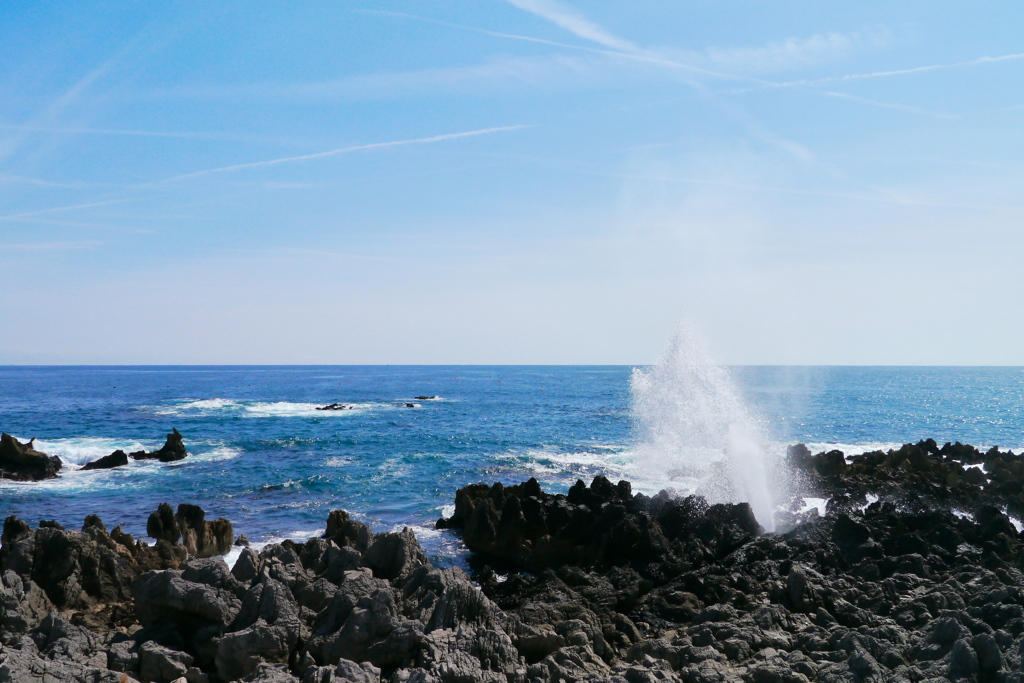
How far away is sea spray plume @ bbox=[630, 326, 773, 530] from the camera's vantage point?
25500 mm

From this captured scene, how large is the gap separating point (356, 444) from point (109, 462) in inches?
553

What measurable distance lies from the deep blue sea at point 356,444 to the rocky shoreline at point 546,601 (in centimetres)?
498

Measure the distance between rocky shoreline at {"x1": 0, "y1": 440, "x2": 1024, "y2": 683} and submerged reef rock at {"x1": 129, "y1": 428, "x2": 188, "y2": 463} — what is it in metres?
21.1

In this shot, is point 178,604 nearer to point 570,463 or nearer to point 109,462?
point 570,463

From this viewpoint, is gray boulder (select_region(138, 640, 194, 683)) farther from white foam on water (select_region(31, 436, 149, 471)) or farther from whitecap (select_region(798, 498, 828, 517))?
white foam on water (select_region(31, 436, 149, 471))

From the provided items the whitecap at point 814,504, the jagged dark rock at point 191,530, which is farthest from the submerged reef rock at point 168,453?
the whitecap at point 814,504

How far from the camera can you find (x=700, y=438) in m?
39.7

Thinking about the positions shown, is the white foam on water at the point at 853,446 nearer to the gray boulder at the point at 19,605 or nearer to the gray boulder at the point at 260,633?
the gray boulder at the point at 260,633

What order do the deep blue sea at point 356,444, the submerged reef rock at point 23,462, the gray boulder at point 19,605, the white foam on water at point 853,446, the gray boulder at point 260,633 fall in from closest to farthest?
the gray boulder at point 260,633 → the gray boulder at point 19,605 → the deep blue sea at point 356,444 → the submerged reef rock at point 23,462 → the white foam on water at point 853,446

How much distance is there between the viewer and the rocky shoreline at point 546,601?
947cm

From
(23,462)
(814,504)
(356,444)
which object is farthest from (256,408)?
(814,504)

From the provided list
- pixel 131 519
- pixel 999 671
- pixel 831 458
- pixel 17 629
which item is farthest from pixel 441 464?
pixel 999 671

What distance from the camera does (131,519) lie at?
2386 cm

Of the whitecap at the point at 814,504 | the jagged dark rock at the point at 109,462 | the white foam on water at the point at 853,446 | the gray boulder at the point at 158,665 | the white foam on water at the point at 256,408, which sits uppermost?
the gray boulder at the point at 158,665
